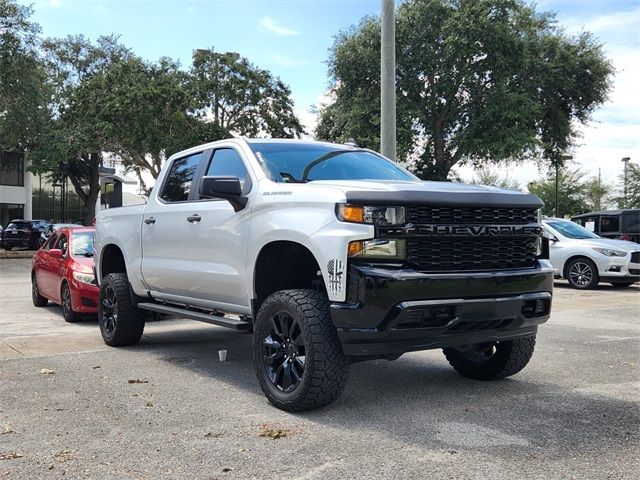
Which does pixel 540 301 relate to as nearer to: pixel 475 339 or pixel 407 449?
pixel 475 339

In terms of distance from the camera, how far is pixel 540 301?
192 inches

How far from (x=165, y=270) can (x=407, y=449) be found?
336cm

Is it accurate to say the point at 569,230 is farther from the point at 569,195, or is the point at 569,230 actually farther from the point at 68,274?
the point at 569,195

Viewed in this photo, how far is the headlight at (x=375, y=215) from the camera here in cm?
431

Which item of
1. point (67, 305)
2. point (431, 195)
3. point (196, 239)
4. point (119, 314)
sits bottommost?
point (67, 305)

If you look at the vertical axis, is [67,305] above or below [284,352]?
below

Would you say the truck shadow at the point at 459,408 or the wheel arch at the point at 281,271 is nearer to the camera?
the truck shadow at the point at 459,408

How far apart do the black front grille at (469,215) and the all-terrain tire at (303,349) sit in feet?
2.94

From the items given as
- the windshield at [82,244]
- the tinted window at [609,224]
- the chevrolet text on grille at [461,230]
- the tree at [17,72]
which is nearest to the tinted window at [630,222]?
the tinted window at [609,224]

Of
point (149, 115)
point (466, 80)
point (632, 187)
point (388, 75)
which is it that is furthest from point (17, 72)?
point (632, 187)

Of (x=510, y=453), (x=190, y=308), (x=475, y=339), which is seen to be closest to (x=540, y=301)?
(x=475, y=339)

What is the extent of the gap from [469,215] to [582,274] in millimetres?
11169

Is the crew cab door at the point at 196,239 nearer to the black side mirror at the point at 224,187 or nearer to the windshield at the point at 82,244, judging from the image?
the black side mirror at the point at 224,187

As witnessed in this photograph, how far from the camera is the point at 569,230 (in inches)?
609
